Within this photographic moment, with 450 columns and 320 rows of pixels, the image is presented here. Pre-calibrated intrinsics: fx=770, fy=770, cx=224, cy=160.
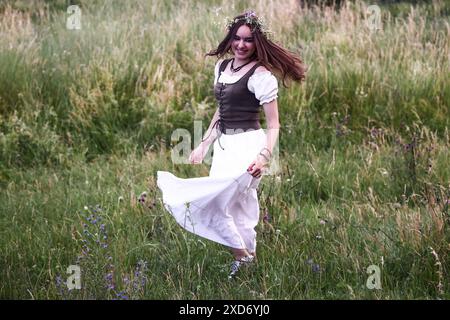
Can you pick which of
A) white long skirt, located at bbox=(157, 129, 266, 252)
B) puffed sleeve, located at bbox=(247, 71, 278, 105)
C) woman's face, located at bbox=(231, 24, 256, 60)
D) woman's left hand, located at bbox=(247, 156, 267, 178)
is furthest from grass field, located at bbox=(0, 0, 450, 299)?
woman's face, located at bbox=(231, 24, 256, 60)

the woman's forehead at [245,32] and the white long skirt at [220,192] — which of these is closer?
the white long skirt at [220,192]

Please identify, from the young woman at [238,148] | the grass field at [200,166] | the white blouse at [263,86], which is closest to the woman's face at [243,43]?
the young woman at [238,148]

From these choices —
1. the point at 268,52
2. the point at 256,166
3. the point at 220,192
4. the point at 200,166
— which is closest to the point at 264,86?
the point at 268,52

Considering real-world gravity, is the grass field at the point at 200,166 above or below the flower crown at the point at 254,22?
below

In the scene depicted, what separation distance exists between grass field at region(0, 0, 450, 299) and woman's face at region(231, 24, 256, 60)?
3.28 feet

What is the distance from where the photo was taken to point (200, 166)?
19.3 ft

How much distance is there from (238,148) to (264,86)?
0.37 m

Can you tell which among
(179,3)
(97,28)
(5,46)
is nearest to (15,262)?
(5,46)

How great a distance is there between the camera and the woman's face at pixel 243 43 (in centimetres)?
420

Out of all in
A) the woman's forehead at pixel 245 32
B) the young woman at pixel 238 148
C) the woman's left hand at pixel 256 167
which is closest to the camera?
the woman's left hand at pixel 256 167

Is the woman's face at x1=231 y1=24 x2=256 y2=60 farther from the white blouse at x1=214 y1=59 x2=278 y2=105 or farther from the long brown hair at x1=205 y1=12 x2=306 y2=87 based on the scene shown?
the white blouse at x1=214 y1=59 x2=278 y2=105

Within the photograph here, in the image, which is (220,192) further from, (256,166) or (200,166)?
(200,166)

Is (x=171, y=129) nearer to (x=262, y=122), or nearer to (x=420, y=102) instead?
(x=262, y=122)

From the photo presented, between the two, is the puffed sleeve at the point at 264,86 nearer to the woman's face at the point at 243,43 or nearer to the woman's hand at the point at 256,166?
the woman's face at the point at 243,43
